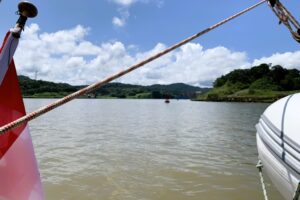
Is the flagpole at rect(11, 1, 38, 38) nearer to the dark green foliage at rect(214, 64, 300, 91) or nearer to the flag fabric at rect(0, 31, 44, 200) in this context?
the flag fabric at rect(0, 31, 44, 200)

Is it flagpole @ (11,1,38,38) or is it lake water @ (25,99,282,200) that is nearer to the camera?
Result: flagpole @ (11,1,38,38)

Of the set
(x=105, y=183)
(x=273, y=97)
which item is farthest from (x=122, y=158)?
(x=273, y=97)

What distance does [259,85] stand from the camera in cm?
17100

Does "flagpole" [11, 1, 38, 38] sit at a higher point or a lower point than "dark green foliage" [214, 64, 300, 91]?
lower

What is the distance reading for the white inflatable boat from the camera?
11.9ft

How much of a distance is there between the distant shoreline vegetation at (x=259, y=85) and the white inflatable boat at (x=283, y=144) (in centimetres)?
13627

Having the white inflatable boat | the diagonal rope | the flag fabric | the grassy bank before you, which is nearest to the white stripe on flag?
the flag fabric

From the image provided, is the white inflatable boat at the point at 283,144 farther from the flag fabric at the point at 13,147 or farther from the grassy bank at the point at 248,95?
the grassy bank at the point at 248,95

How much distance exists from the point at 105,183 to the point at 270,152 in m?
6.62

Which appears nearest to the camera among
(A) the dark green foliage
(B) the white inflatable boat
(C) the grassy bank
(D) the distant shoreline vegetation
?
(B) the white inflatable boat

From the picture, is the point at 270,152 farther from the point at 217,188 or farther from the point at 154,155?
the point at 154,155

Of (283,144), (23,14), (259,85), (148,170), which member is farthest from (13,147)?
(259,85)

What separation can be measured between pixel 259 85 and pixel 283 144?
177 meters

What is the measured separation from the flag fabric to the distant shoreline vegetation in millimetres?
138104
